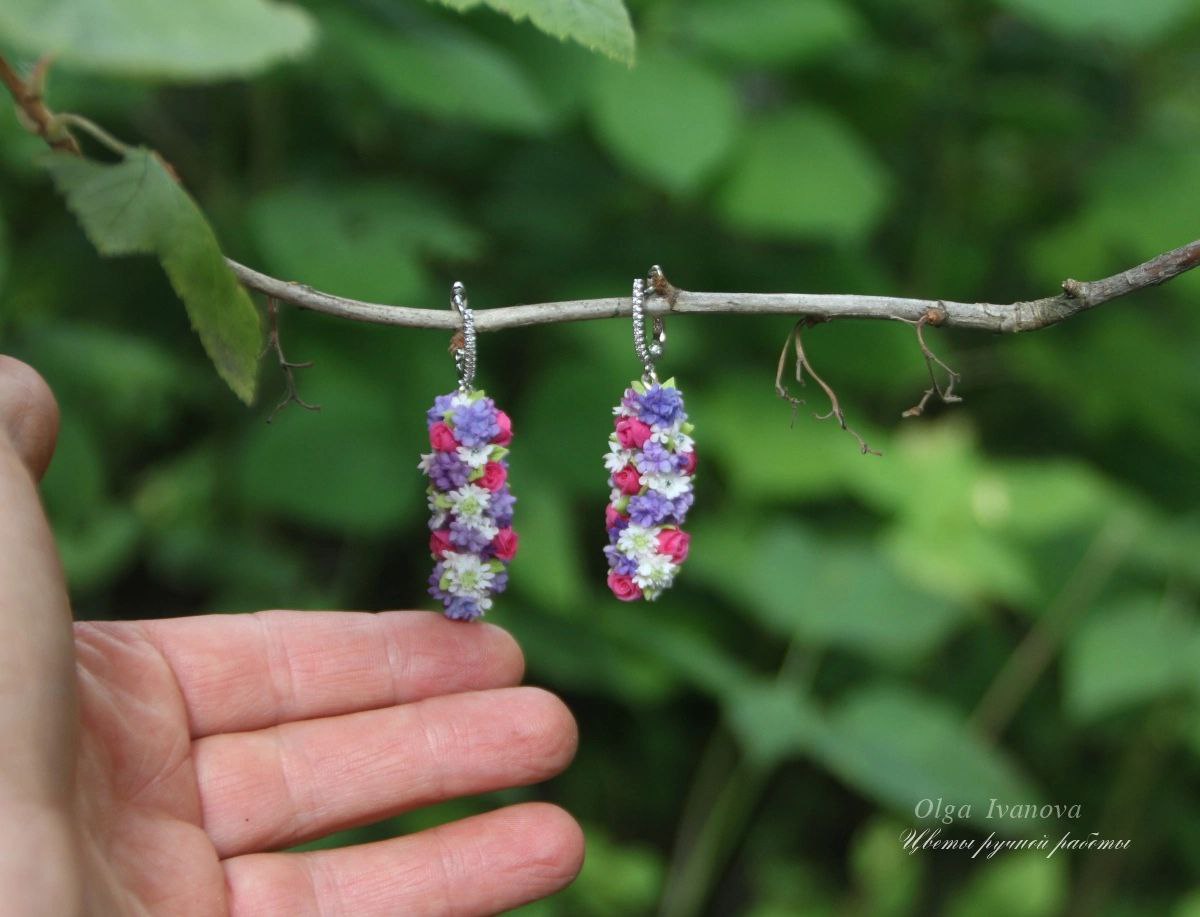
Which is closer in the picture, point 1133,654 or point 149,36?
point 149,36

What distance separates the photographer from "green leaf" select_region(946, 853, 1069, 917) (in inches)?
71.9

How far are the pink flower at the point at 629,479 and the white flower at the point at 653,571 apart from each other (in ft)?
0.19

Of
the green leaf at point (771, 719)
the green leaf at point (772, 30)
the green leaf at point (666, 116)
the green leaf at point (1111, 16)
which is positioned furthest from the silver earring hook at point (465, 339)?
the green leaf at point (1111, 16)

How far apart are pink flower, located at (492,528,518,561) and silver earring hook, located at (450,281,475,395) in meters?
0.14

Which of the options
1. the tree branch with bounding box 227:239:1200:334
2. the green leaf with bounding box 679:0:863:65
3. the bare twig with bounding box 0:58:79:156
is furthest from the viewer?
the green leaf with bounding box 679:0:863:65

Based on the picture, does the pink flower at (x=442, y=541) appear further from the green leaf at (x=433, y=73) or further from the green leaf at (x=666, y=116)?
the green leaf at (x=666, y=116)

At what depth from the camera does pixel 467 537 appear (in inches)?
39.7

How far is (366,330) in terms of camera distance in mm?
1859

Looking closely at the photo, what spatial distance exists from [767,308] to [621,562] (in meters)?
0.28

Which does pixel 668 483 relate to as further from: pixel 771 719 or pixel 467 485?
pixel 771 719

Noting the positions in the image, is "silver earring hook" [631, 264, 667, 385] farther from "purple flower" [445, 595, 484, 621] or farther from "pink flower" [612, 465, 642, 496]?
"purple flower" [445, 595, 484, 621]

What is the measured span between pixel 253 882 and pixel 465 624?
309 mm

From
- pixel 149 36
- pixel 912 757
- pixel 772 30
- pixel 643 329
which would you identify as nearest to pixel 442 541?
pixel 643 329

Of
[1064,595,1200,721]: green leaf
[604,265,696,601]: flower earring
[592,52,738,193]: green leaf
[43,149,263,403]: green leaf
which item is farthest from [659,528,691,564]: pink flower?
[1064,595,1200,721]: green leaf
